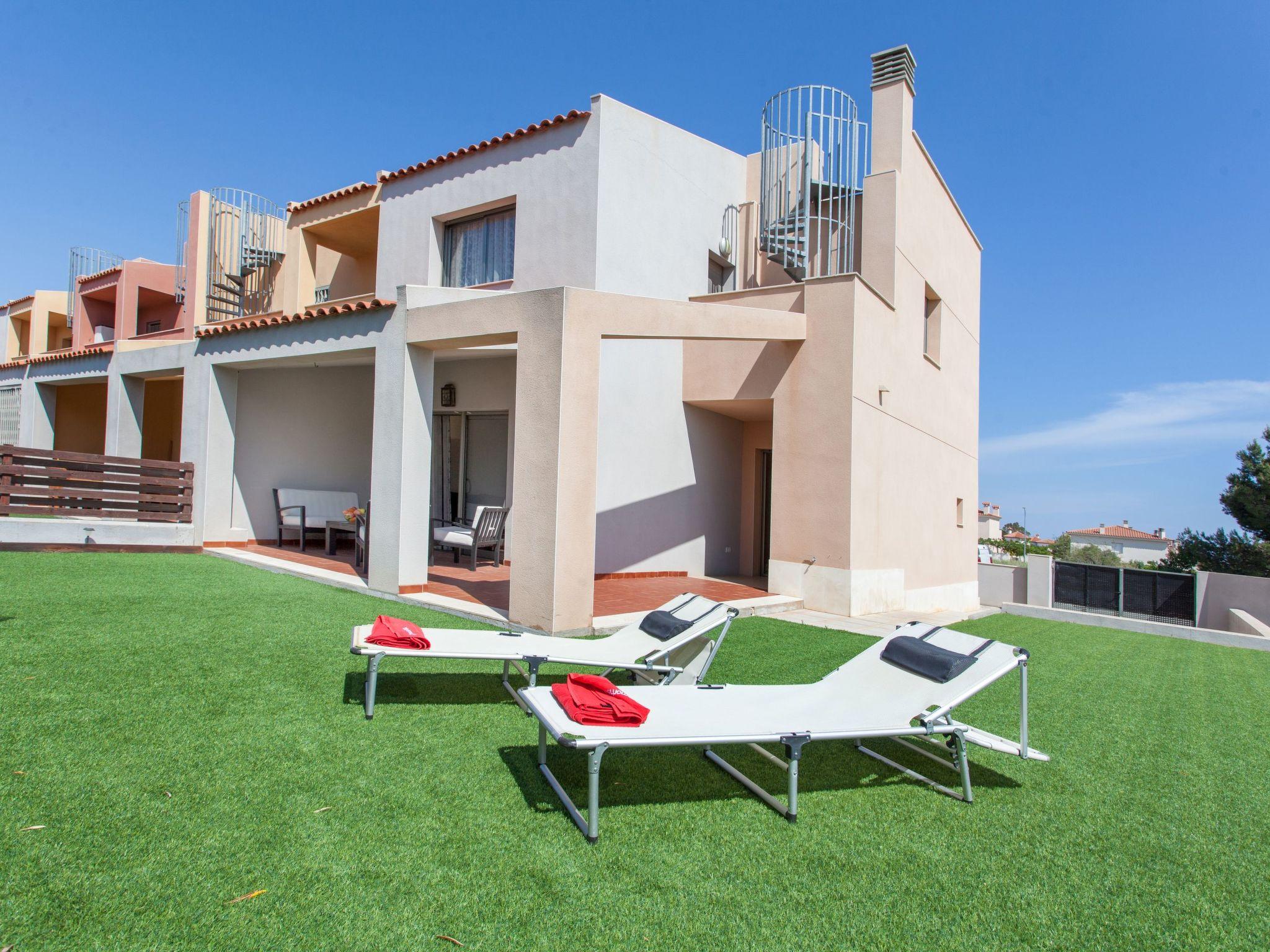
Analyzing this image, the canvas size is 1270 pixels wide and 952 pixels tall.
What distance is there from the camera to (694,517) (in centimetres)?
1275

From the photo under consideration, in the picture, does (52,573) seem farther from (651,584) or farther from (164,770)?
(651,584)

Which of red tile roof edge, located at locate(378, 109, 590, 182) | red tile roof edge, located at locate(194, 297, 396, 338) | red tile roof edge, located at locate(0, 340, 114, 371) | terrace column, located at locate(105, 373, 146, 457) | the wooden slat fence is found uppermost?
red tile roof edge, located at locate(378, 109, 590, 182)

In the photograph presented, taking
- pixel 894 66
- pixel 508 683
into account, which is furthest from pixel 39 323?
pixel 508 683

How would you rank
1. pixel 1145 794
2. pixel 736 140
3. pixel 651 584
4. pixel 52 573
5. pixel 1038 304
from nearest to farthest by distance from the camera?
pixel 1145 794, pixel 52 573, pixel 651 584, pixel 736 140, pixel 1038 304

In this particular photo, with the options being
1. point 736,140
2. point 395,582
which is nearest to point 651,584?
point 395,582

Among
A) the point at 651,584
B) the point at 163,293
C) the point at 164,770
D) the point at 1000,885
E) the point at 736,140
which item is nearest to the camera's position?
the point at 1000,885

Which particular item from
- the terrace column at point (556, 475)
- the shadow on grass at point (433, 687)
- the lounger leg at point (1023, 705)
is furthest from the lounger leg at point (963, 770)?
the terrace column at point (556, 475)

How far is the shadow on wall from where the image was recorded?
11.5m

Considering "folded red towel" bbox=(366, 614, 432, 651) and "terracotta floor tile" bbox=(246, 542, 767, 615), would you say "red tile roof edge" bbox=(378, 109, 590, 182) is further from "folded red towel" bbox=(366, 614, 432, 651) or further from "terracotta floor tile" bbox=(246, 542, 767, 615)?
"folded red towel" bbox=(366, 614, 432, 651)

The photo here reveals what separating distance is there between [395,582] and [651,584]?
4.07 meters

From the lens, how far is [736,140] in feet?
45.3

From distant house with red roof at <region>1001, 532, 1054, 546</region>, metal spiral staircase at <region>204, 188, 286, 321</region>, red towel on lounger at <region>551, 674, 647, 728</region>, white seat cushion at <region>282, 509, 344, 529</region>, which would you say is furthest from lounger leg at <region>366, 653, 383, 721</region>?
distant house with red roof at <region>1001, 532, 1054, 546</region>

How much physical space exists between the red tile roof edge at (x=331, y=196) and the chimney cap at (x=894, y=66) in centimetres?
933

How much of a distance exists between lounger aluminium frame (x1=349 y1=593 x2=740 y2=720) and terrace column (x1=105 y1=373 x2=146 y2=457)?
1077 centimetres
